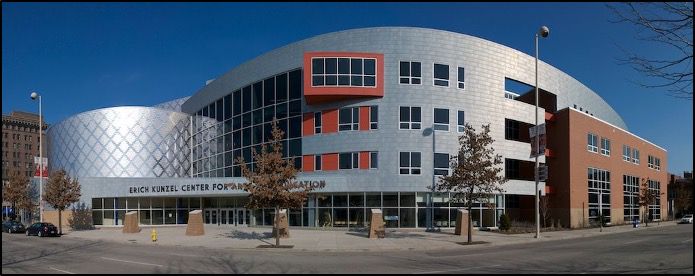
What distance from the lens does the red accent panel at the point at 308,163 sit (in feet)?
136

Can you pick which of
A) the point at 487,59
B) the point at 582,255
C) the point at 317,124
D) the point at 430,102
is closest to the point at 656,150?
the point at 487,59

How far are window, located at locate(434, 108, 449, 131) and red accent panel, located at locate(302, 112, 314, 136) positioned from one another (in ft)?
32.8

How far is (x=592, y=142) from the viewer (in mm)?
50312

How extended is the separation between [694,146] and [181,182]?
43100 mm

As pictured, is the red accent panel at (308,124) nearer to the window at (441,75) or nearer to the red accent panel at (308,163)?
the red accent panel at (308,163)

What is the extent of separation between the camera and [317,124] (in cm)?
4131

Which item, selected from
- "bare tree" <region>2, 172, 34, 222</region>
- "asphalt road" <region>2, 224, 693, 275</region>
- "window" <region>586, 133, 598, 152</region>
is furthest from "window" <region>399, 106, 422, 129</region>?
"bare tree" <region>2, 172, 34, 222</region>

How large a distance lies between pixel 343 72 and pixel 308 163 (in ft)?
26.8

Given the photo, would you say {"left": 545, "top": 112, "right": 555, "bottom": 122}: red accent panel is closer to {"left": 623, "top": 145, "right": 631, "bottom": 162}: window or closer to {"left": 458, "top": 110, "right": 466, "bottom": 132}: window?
{"left": 458, "top": 110, "right": 466, "bottom": 132}: window

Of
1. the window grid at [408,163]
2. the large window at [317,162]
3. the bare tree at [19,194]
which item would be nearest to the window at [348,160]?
the large window at [317,162]

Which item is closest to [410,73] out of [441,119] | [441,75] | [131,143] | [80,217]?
[441,75]

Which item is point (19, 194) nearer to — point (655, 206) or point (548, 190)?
point (548, 190)

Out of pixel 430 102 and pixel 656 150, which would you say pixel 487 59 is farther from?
pixel 656 150

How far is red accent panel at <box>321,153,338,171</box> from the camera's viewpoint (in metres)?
40.2
